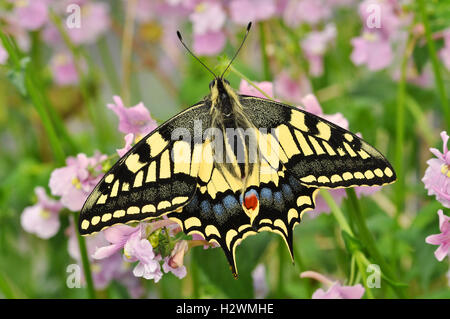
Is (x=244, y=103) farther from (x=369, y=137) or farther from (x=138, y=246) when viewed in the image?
(x=369, y=137)

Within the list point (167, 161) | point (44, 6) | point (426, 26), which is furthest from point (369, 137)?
point (44, 6)

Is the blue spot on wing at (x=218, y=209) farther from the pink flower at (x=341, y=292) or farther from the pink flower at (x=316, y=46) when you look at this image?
the pink flower at (x=316, y=46)

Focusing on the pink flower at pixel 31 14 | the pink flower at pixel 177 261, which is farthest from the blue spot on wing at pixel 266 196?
the pink flower at pixel 31 14

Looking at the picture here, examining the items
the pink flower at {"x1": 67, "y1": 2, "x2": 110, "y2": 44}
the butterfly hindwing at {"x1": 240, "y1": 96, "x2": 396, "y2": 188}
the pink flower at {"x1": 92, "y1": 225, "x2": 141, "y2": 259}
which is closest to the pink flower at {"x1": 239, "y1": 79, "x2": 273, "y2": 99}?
the butterfly hindwing at {"x1": 240, "y1": 96, "x2": 396, "y2": 188}

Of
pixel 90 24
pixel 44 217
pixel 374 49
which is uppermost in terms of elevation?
pixel 90 24

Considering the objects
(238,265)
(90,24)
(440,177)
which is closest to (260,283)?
(238,265)

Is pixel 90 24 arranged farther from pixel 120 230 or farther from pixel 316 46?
pixel 120 230

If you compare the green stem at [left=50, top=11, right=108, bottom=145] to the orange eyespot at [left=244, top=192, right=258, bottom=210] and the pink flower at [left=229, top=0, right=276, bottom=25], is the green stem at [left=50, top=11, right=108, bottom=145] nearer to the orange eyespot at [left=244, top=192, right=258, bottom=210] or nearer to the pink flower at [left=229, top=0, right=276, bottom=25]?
the pink flower at [left=229, top=0, right=276, bottom=25]
